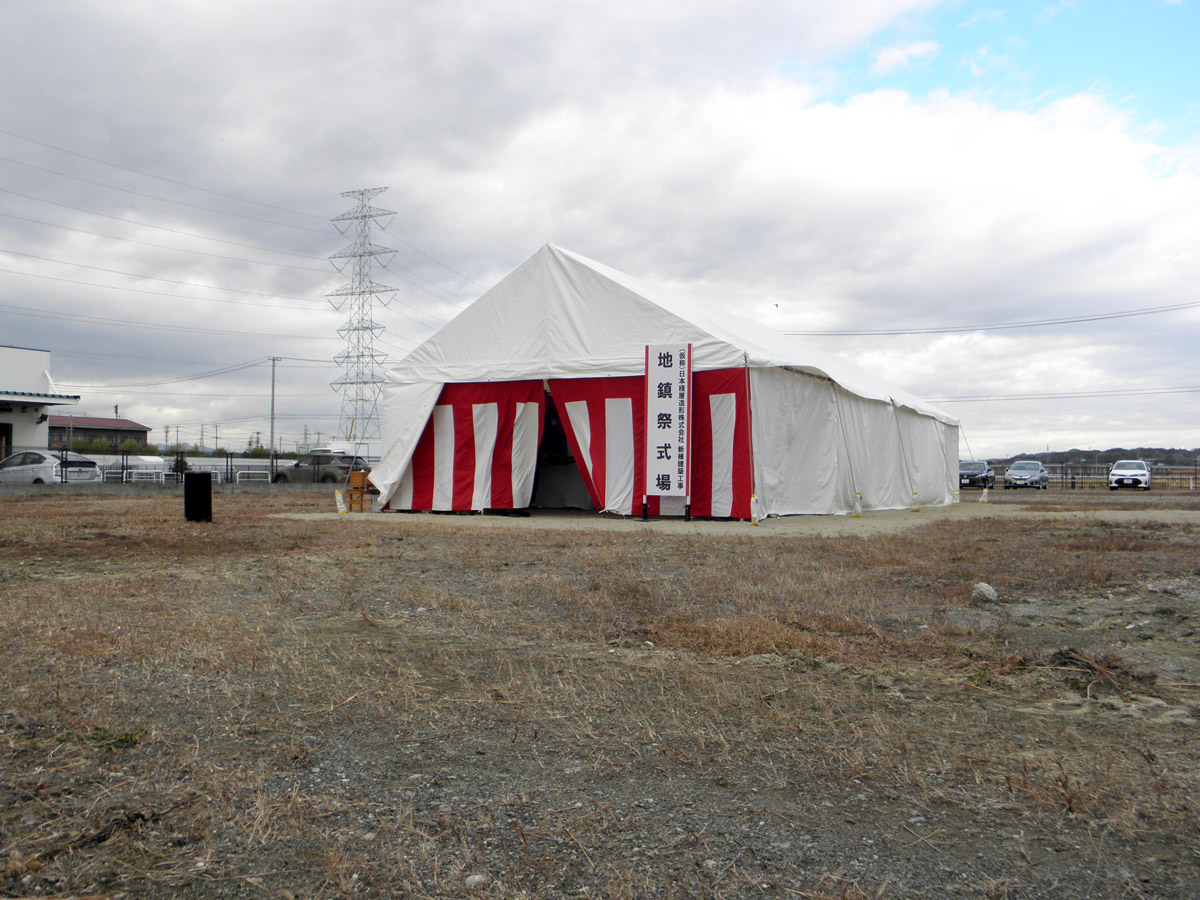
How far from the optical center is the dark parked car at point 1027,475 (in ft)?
114

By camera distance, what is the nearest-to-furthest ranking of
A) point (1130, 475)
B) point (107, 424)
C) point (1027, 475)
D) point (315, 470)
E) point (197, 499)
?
point (197, 499) < point (315, 470) < point (1130, 475) < point (1027, 475) < point (107, 424)

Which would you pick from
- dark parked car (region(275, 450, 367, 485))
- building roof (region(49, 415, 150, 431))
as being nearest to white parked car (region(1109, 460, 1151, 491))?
dark parked car (region(275, 450, 367, 485))

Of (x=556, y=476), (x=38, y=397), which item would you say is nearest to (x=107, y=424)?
(x=38, y=397)

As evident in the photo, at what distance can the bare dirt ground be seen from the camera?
74.4 inches

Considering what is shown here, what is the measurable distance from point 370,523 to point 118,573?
559 centimetres

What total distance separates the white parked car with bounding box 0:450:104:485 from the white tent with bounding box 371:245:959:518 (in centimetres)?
1289

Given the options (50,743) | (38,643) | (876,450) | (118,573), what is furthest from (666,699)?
(876,450)

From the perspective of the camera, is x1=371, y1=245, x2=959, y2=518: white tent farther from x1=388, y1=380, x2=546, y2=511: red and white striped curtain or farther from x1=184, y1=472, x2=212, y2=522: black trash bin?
x1=184, y1=472, x2=212, y2=522: black trash bin

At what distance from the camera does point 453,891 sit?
178 cm

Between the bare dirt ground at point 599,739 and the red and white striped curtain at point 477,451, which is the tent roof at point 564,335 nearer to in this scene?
the red and white striped curtain at point 477,451

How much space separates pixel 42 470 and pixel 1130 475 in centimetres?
3864

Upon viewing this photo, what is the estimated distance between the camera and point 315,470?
2588 cm

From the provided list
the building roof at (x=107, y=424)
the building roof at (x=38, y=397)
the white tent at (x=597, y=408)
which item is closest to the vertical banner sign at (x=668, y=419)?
the white tent at (x=597, y=408)

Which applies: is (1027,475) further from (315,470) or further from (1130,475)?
(315,470)
